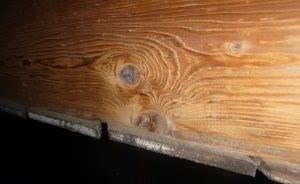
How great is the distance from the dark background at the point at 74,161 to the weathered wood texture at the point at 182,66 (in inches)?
90.9

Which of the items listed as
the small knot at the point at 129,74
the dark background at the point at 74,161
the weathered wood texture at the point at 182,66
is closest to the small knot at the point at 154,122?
the weathered wood texture at the point at 182,66

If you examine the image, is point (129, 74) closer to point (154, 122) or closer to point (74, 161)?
point (154, 122)

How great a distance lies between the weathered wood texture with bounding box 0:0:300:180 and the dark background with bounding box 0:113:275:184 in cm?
231

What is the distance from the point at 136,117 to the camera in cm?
108

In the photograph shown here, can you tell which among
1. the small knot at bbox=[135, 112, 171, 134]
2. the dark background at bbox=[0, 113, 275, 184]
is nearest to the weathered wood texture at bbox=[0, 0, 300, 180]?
the small knot at bbox=[135, 112, 171, 134]

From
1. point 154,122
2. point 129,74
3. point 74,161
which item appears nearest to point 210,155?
point 154,122

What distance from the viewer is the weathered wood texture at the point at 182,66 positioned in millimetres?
761

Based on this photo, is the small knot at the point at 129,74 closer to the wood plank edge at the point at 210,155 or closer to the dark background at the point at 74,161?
the wood plank edge at the point at 210,155

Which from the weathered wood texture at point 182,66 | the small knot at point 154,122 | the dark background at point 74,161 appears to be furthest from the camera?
the dark background at point 74,161

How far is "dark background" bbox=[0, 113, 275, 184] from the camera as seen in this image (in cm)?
347

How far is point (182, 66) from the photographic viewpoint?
3.03ft

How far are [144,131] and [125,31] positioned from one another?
1.19ft

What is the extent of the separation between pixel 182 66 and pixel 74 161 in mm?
3518

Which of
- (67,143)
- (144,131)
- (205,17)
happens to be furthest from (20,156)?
(205,17)
